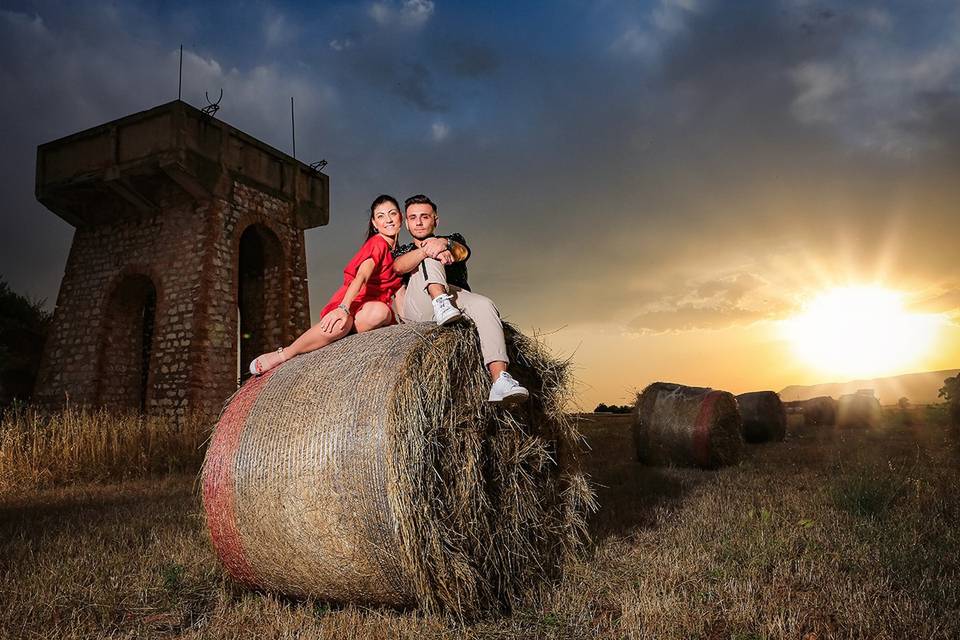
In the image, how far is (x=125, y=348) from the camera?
48.5 ft

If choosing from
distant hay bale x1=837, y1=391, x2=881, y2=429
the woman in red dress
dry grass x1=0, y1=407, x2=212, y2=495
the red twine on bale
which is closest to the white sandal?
the woman in red dress

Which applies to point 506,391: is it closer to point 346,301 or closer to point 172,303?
point 346,301

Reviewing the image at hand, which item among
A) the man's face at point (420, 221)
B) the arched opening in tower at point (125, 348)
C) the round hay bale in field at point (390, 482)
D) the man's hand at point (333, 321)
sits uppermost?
the arched opening in tower at point (125, 348)

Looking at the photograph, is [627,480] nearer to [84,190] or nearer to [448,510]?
[448,510]

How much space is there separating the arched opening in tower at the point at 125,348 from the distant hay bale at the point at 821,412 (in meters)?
17.8

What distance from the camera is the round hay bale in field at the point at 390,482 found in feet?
10.2

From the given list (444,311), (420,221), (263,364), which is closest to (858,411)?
(420,221)

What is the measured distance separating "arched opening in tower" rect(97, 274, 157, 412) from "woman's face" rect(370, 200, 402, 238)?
1192 cm

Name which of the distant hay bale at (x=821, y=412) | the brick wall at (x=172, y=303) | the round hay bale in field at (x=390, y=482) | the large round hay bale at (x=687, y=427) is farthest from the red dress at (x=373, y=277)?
the distant hay bale at (x=821, y=412)

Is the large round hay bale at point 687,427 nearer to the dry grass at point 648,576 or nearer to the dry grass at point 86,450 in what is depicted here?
the dry grass at point 648,576

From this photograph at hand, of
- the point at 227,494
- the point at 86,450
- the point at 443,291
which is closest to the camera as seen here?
the point at 227,494

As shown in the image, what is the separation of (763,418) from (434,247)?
11.2 metres

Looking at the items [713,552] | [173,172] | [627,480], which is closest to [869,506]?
[713,552]

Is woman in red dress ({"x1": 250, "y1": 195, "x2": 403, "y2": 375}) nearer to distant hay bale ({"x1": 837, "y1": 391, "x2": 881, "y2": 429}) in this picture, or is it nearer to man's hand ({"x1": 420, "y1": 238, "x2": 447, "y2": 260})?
man's hand ({"x1": 420, "y1": 238, "x2": 447, "y2": 260})
